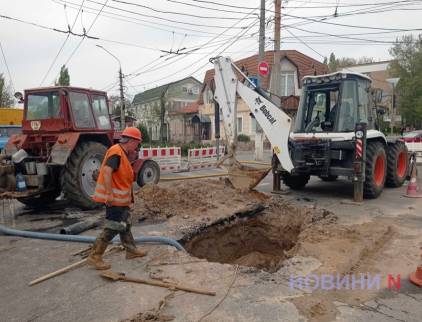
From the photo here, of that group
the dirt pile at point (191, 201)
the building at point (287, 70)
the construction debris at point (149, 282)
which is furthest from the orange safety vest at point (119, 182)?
the building at point (287, 70)

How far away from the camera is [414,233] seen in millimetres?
5719

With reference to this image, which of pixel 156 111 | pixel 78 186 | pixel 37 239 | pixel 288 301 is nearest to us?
pixel 288 301

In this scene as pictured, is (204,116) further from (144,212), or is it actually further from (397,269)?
(397,269)

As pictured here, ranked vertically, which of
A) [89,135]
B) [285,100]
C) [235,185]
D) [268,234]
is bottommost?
[268,234]

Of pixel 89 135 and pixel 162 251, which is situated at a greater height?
pixel 89 135

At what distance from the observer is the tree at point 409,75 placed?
38344mm

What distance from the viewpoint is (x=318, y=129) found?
912cm

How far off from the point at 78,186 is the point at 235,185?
3.31 metres

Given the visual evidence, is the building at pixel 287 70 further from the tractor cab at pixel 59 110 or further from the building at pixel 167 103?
the tractor cab at pixel 59 110

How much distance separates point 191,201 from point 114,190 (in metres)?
3.10

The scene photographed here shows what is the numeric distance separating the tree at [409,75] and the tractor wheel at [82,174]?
38.2 metres

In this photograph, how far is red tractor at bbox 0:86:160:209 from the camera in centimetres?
721

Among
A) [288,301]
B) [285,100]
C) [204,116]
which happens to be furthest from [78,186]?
[204,116]

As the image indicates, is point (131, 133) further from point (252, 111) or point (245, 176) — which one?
point (252, 111)
